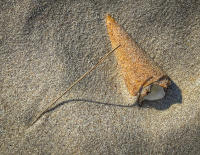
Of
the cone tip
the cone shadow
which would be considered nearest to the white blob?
the cone shadow

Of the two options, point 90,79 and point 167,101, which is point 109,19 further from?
point 167,101

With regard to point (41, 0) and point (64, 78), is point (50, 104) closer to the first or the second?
point (64, 78)

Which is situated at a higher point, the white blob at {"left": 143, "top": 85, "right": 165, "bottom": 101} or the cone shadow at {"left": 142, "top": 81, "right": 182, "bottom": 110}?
the white blob at {"left": 143, "top": 85, "right": 165, "bottom": 101}

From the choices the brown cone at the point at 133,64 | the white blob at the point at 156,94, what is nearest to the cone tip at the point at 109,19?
the brown cone at the point at 133,64

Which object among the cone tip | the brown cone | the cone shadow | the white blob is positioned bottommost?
the cone shadow

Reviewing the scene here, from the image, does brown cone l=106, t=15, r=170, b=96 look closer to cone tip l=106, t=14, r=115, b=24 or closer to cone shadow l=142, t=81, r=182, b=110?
cone tip l=106, t=14, r=115, b=24

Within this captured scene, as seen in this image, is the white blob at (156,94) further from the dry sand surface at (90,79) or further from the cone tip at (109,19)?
the cone tip at (109,19)
